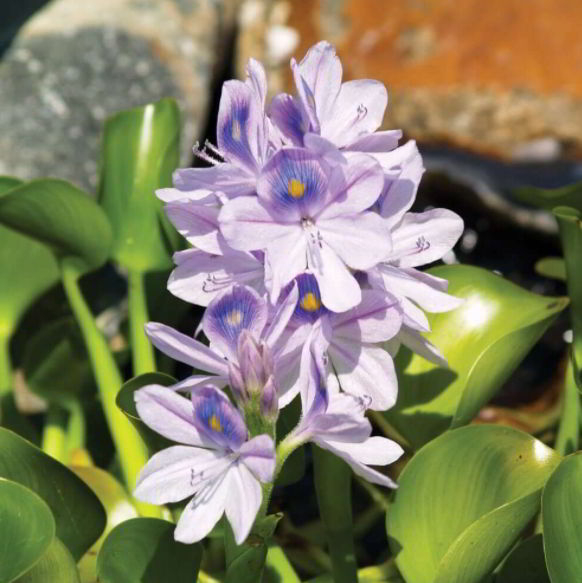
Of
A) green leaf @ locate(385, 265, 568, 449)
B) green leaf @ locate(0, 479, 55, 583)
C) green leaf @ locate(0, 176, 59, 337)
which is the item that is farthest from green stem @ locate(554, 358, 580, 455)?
green leaf @ locate(0, 176, 59, 337)

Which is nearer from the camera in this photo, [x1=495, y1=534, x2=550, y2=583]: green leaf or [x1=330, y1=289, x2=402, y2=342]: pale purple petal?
[x1=330, y1=289, x2=402, y2=342]: pale purple petal

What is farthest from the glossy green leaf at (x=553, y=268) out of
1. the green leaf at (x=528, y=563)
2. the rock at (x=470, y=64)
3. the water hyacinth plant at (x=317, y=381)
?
the rock at (x=470, y=64)

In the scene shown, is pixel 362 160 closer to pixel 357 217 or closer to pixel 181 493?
pixel 357 217

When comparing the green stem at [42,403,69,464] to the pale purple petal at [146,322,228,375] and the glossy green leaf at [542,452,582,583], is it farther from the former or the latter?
the glossy green leaf at [542,452,582,583]

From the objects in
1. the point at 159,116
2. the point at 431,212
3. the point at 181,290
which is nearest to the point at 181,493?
the point at 181,290

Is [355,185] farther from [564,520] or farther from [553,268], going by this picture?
[553,268]

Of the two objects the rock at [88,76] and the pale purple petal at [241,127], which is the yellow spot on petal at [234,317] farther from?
the rock at [88,76]

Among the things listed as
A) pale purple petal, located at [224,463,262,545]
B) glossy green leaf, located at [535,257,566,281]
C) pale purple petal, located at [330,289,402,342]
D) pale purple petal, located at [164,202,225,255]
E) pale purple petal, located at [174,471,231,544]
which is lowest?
glossy green leaf, located at [535,257,566,281]
